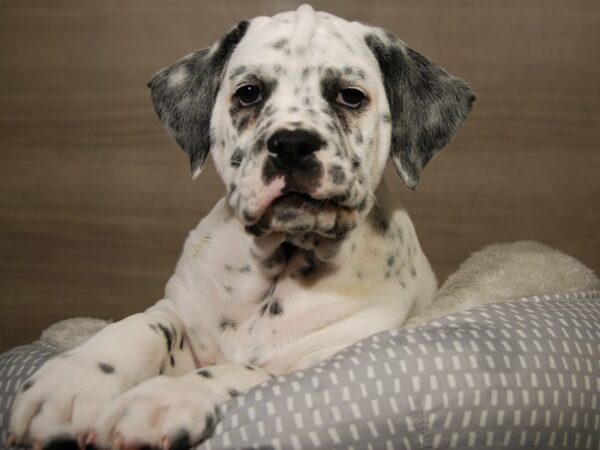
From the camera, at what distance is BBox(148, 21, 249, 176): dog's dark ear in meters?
1.78

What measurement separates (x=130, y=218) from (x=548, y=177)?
163 cm

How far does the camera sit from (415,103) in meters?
1.75

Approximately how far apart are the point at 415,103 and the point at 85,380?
997 millimetres

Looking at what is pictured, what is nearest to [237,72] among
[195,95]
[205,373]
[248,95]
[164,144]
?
[248,95]

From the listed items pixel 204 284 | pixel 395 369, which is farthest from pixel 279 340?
pixel 395 369

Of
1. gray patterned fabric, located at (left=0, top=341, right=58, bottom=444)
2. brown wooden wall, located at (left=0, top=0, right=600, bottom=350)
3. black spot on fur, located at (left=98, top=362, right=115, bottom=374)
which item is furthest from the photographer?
brown wooden wall, located at (left=0, top=0, right=600, bottom=350)

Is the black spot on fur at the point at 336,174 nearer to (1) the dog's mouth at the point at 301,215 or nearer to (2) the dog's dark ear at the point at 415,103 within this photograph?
(1) the dog's mouth at the point at 301,215

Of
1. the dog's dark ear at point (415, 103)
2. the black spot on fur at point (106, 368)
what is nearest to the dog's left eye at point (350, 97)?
the dog's dark ear at point (415, 103)

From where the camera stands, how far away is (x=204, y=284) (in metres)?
1.78

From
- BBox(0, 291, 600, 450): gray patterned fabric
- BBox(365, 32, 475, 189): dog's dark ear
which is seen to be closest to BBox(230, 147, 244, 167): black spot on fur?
BBox(365, 32, 475, 189): dog's dark ear

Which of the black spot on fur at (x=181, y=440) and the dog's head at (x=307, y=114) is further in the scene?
the dog's head at (x=307, y=114)

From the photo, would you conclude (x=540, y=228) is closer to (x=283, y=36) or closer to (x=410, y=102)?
(x=410, y=102)

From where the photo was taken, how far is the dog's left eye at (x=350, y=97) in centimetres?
164

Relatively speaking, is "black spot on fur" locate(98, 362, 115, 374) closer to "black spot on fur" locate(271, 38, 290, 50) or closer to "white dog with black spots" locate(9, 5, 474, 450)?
"white dog with black spots" locate(9, 5, 474, 450)
